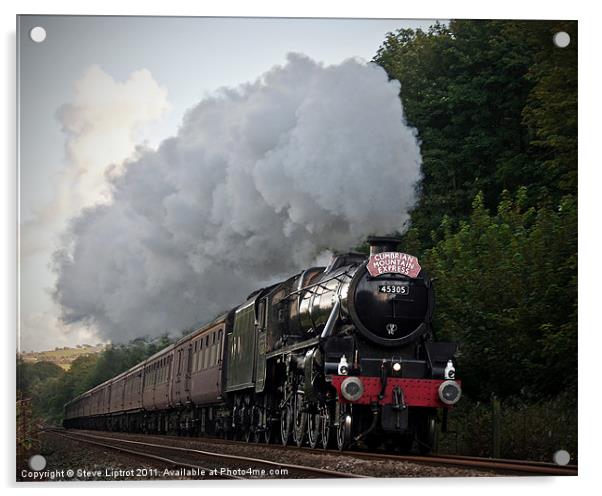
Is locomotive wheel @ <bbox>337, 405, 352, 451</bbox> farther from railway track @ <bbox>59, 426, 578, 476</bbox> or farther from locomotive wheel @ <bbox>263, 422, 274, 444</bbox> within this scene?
locomotive wheel @ <bbox>263, 422, 274, 444</bbox>

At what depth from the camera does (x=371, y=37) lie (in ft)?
39.2

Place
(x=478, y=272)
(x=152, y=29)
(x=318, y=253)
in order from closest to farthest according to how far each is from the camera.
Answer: (x=152, y=29) → (x=478, y=272) → (x=318, y=253)

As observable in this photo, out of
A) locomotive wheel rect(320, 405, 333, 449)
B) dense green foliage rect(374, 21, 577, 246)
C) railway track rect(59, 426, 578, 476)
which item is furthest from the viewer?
locomotive wheel rect(320, 405, 333, 449)

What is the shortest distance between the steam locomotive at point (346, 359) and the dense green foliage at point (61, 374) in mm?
2638

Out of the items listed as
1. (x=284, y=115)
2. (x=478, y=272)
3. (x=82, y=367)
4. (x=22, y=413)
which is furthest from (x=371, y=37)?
(x=82, y=367)

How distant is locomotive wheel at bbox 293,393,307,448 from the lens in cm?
1378

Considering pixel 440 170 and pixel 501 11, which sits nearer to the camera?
pixel 501 11

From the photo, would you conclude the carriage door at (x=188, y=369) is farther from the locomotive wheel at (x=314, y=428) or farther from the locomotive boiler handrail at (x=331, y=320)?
the locomotive boiler handrail at (x=331, y=320)

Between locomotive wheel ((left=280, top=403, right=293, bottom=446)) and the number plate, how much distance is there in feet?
8.82

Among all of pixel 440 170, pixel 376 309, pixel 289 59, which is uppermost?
pixel 289 59

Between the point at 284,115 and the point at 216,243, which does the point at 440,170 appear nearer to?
the point at 284,115

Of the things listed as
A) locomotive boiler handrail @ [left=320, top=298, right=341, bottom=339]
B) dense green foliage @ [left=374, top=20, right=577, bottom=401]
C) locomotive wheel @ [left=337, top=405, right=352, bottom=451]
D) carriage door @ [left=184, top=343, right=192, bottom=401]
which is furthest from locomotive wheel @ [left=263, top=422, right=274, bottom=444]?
carriage door @ [left=184, top=343, right=192, bottom=401]

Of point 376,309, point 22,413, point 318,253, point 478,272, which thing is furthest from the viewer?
point 318,253
